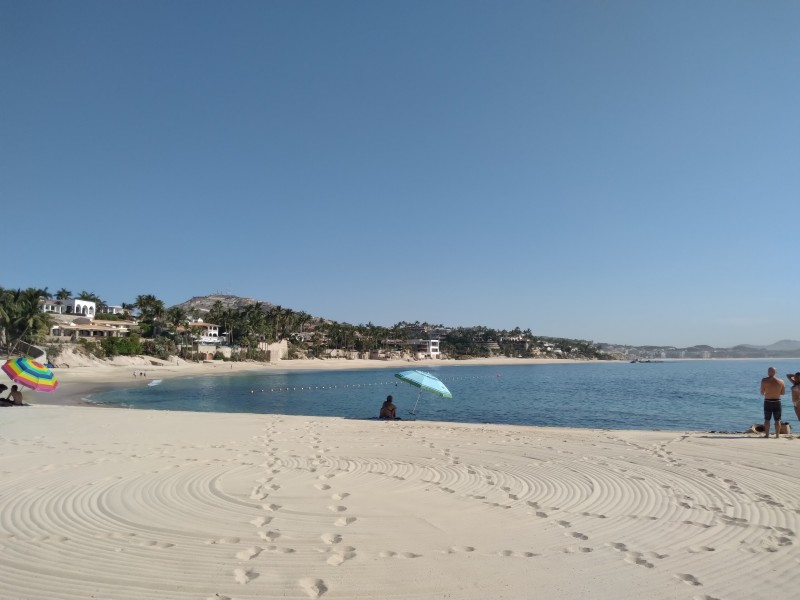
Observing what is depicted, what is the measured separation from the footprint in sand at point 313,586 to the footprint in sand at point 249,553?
75 centimetres

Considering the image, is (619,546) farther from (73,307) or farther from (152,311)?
(73,307)

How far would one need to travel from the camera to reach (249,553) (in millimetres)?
4754

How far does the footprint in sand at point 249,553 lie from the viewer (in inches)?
183

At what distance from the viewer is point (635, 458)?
1007cm

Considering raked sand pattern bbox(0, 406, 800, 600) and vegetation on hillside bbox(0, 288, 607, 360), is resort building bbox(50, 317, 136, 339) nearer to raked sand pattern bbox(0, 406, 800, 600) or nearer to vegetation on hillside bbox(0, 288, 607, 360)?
vegetation on hillside bbox(0, 288, 607, 360)

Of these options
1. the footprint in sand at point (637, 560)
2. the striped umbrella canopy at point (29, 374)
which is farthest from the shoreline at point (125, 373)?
the footprint in sand at point (637, 560)

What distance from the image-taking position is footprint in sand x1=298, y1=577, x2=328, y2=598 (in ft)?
13.1

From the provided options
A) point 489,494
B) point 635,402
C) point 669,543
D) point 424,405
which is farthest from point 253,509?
point 635,402

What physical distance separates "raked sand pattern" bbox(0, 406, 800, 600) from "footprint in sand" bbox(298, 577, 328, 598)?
0.06 ft

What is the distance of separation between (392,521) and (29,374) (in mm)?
16838

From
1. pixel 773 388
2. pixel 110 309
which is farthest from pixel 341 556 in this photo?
pixel 110 309

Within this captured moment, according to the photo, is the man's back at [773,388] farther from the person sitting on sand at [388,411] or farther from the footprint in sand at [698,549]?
the person sitting on sand at [388,411]

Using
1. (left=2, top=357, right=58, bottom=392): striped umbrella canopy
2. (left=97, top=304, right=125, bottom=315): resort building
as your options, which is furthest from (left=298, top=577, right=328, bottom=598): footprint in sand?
(left=97, top=304, right=125, bottom=315): resort building

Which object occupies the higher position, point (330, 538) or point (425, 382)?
point (425, 382)
